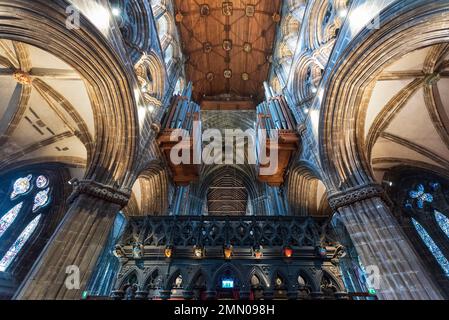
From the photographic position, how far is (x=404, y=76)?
6.34m

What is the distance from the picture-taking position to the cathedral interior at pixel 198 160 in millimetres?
4754

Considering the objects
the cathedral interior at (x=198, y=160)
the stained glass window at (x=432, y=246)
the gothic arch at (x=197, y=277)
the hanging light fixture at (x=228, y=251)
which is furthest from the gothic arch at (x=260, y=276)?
the stained glass window at (x=432, y=246)

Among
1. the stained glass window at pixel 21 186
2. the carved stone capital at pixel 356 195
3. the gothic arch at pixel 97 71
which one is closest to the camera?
the gothic arch at pixel 97 71

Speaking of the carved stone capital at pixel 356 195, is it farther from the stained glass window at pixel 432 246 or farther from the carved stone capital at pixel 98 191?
the stained glass window at pixel 432 246

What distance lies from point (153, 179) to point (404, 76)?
9756 mm

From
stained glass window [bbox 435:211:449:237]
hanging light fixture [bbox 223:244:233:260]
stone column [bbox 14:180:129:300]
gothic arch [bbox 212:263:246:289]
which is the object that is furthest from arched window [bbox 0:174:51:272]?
stained glass window [bbox 435:211:449:237]

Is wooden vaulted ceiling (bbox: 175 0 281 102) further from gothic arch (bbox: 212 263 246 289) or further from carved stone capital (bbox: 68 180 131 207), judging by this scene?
gothic arch (bbox: 212 263 246 289)

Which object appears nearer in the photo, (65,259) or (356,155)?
(65,259)

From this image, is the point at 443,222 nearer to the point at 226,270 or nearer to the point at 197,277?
the point at 226,270

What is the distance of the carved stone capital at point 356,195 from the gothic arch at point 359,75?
24 centimetres
